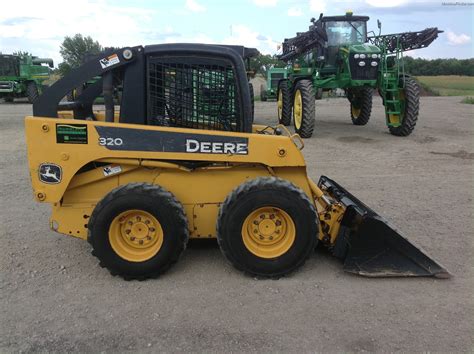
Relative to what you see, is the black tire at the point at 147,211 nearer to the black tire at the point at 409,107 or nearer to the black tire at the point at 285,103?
the black tire at the point at 409,107

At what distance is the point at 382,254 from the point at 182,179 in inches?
72.0

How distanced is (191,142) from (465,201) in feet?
13.8

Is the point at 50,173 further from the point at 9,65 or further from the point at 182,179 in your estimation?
the point at 9,65

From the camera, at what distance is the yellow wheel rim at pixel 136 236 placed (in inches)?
155

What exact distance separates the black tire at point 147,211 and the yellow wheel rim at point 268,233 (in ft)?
1.78

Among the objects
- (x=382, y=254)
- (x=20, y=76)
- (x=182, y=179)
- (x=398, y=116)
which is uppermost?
(x=20, y=76)

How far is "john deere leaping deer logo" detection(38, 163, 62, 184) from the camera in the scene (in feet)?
12.8

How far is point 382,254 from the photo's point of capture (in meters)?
4.05

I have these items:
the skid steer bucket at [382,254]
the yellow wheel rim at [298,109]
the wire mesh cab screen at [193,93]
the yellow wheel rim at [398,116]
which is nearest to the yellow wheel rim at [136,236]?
the wire mesh cab screen at [193,93]

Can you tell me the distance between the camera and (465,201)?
6.33 meters

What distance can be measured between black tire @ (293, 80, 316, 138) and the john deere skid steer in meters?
7.24

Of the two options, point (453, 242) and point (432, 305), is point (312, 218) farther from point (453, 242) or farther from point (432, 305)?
point (453, 242)

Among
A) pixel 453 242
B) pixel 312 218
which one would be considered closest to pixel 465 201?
pixel 453 242

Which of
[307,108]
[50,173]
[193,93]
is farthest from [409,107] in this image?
[50,173]
